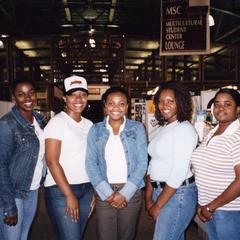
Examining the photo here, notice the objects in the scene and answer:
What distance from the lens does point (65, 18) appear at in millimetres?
11617

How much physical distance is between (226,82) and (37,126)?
733cm

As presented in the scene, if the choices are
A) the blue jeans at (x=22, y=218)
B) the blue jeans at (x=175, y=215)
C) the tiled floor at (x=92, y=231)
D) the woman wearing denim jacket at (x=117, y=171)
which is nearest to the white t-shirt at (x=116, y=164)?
the woman wearing denim jacket at (x=117, y=171)

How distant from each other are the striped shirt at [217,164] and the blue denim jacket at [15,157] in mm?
1159

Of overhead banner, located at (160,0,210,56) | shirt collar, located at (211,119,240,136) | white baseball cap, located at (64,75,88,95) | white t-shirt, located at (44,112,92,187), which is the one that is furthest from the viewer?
overhead banner, located at (160,0,210,56)

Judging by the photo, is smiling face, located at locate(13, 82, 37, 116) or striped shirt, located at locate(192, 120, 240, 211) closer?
striped shirt, located at locate(192, 120, 240, 211)

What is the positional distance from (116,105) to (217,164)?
0.82m

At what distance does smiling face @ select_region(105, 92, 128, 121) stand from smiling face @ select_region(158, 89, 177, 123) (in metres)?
0.29

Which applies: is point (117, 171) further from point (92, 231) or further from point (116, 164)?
point (92, 231)

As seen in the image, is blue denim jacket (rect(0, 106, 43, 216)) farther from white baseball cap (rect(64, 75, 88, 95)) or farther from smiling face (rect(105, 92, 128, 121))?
smiling face (rect(105, 92, 128, 121))

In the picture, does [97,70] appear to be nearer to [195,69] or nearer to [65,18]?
[65,18]

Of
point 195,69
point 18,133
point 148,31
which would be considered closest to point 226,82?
point 195,69

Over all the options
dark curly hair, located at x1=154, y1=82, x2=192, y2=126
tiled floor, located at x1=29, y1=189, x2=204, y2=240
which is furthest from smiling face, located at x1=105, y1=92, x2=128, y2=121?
tiled floor, located at x1=29, y1=189, x2=204, y2=240

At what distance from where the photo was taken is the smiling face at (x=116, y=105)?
2.57 metres

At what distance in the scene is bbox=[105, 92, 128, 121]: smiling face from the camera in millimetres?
2566
